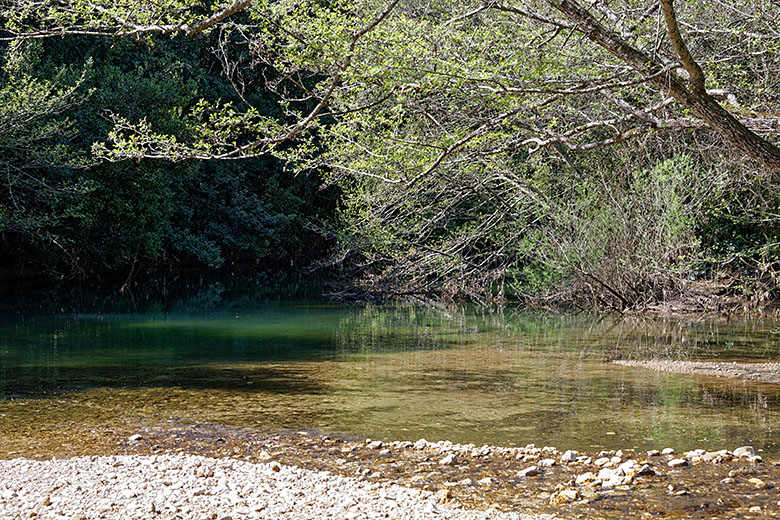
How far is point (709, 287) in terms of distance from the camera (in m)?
16.7

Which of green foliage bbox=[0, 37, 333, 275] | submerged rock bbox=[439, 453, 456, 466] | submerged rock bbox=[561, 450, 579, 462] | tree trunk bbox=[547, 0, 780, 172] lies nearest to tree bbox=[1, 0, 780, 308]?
tree trunk bbox=[547, 0, 780, 172]

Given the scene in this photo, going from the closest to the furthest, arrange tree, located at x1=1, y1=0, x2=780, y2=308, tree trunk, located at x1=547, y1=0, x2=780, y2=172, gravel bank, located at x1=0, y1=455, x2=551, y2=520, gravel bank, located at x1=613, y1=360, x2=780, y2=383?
gravel bank, located at x1=0, y1=455, x2=551, y2=520, tree trunk, located at x1=547, y1=0, x2=780, y2=172, tree, located at x1=1, y1=0, x2=780, y2=308, gravel bank, located at x1=613, y1=360, x2=780, y2=383

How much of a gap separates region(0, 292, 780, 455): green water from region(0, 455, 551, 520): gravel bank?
176 centimetres

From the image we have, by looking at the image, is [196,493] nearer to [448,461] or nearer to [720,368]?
[448,461]

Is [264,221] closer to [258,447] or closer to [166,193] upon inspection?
[166,193]

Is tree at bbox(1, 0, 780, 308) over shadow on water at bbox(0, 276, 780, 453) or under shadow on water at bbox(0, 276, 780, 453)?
over

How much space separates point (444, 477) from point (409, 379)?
446 cm

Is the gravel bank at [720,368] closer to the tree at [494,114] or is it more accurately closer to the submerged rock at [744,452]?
the tree at [494,114]

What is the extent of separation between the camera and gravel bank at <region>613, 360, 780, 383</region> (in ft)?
34.4

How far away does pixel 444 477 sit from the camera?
20.3ft

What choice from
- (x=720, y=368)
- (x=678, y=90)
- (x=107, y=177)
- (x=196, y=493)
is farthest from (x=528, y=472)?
(x=107, y=177)

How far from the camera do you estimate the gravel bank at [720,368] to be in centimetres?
1049

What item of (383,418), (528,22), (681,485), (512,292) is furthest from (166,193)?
(681,485)

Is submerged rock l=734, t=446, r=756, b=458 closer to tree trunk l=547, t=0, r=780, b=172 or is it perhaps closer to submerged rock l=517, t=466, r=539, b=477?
submerged rock l=517, t=466, r=539, b=477
